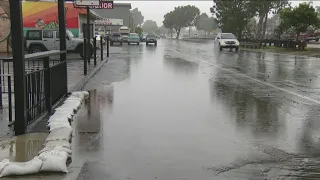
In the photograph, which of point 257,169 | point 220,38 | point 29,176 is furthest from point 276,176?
point 220,38

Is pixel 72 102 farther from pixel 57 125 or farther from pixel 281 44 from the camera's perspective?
pixel 281 44

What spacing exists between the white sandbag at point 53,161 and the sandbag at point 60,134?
2.95 ft

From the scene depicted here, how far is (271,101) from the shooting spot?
10953mm

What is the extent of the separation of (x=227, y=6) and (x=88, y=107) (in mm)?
56916

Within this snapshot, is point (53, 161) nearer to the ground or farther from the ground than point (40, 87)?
nearer to the ground

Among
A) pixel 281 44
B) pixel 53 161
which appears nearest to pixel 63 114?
pixel 53 161

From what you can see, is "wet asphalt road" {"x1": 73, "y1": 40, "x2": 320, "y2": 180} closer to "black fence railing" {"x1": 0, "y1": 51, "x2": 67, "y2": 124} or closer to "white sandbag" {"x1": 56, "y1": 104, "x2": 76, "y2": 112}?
"white sandbag" {"x1": 56, "y1": 104, "x2": 76, "y2": 112}

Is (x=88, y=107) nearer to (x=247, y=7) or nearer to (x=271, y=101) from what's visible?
(x=271, y=101)

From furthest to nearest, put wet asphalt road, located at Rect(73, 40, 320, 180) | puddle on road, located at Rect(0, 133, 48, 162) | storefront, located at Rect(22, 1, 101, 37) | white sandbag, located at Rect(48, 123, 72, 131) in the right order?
storefront, located at Rect(22, 1, 101, 37) → white sandbag, located at Rect(48, 123, 72, 131) → puddle on road, located at Rect(0, 133, 48, 162) → wet asphalt road, located at Rect(73, 40, 320, 180)

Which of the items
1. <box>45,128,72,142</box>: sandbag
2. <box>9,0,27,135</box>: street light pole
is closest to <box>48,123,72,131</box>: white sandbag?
<box>45,128,72,142</box>: sandbag

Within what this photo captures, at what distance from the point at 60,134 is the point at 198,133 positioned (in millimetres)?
2388

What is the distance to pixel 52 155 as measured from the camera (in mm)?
5586

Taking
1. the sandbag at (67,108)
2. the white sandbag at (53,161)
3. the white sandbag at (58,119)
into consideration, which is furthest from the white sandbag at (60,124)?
the white sandbag at (53,161)

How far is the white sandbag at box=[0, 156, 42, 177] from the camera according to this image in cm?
517
